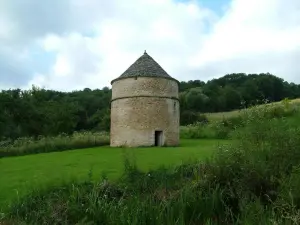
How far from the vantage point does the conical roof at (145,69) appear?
78.8 feet

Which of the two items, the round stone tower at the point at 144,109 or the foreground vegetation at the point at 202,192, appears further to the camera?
the round stone tower at the point at 144,109

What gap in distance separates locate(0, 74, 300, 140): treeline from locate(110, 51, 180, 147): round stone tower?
16101 millimetres

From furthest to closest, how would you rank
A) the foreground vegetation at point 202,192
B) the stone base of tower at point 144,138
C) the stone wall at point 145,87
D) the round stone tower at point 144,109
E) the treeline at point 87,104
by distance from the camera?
the treeline at point 87,104
the stone wall at point 145,87
the round stone tower at point 144,109
the stone base of tower at point 144,138
the foreground vegetation at point 202,192

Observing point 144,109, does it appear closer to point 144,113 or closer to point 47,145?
point 144,113

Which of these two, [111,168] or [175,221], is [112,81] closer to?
[111,168]

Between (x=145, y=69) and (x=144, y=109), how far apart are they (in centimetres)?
249

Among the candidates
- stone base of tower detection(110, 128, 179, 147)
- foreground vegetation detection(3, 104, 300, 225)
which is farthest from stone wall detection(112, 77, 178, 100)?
foreground vegetation detection(3, 104, 300, 225)

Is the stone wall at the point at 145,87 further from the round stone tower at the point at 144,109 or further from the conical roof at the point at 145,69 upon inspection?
the conical roof at the point at 145,69

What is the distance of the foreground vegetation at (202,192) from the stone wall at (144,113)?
41.4 ft

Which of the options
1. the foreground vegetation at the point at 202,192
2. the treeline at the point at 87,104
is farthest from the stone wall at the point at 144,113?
the treeline at the point at 87,104

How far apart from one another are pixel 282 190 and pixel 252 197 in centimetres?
70

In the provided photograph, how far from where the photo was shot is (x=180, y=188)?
9.06 meters

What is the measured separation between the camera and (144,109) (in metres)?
23.5

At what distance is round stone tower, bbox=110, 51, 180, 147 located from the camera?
2344cm
